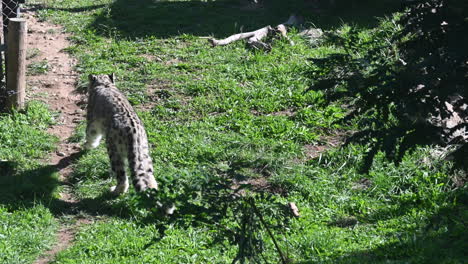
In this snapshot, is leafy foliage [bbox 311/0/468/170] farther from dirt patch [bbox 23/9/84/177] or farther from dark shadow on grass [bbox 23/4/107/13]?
dark shadow on grass [bbox 23/4/107/13]

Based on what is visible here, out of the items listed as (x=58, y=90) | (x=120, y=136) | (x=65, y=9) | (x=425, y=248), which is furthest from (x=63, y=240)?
(x=65, y=9)

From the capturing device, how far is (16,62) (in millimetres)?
9039

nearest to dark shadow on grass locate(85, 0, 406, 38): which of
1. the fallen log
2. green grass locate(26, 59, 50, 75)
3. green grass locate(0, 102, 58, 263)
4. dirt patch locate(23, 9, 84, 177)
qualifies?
the fallen log

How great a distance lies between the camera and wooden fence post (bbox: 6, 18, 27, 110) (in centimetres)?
889

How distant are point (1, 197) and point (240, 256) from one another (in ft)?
13.4

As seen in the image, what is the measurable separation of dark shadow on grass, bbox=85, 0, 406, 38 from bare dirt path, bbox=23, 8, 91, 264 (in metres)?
1.08

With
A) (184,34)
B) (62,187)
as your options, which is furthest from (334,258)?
(184,34)

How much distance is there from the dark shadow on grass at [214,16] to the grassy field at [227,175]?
0.10 metres

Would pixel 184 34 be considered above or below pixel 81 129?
above

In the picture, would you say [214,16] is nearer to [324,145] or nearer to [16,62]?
[16,62]

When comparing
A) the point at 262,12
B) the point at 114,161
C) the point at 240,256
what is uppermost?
the point at 262,12

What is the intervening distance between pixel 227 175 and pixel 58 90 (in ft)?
21.0

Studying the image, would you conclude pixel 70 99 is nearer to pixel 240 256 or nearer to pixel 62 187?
pixel 62 187

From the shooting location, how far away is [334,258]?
610cm
